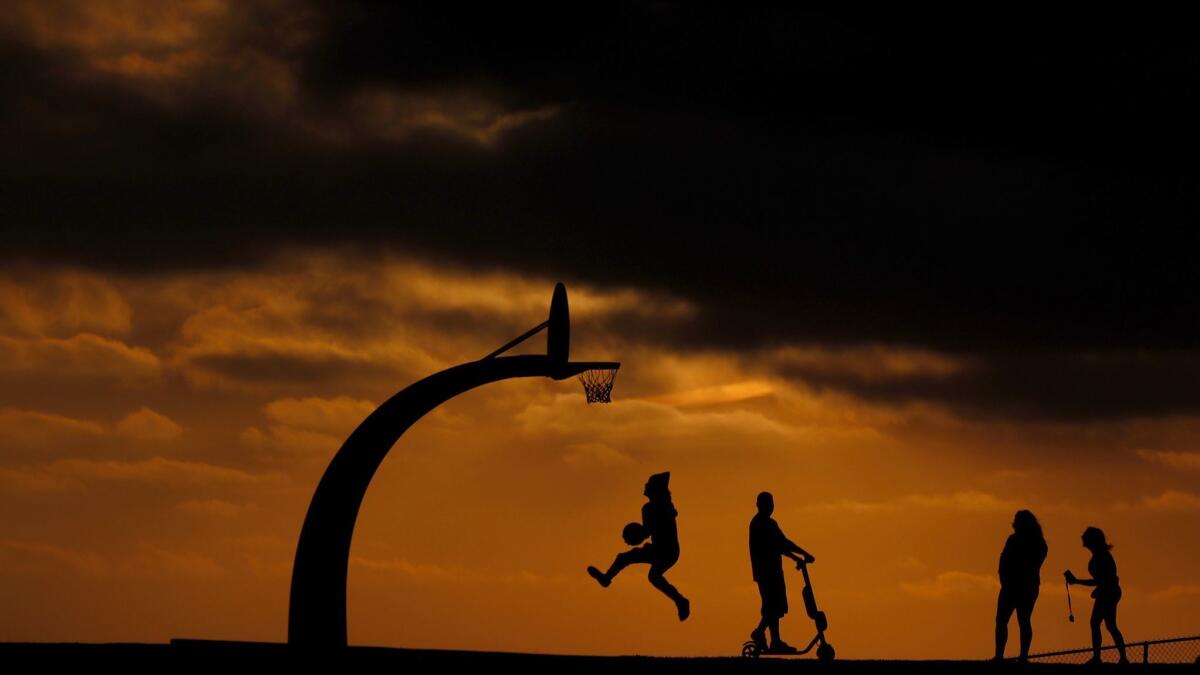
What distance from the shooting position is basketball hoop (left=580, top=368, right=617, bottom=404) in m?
26.4

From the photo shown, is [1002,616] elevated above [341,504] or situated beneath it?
situated beneath

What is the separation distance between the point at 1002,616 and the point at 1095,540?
1927 mm

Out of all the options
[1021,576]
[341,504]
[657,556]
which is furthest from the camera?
[341,504]

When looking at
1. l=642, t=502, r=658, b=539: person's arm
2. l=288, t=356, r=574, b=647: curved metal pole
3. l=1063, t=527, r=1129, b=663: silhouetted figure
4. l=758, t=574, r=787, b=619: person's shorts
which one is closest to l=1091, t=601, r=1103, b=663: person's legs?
l=1063, t=527, r=1129, b=663: silhouetted figure

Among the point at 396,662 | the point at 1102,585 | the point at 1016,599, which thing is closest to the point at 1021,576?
the point at 1016,599

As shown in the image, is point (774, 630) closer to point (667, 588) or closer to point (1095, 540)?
point (667, 588)

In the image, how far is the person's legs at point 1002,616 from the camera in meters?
19.6

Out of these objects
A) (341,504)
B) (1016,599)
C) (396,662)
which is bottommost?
(396,662)

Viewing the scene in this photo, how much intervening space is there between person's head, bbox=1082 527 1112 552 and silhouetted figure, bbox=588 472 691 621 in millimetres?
5002

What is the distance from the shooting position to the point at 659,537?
2078cm

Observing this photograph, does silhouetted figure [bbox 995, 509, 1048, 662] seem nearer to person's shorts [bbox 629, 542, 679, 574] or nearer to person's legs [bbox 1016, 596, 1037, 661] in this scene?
person's legs [bbox 1016, 596, 1037, 661]

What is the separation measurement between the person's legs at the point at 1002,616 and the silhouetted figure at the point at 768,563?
2499mm

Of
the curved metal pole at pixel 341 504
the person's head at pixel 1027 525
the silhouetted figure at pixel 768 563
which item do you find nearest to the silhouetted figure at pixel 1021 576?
the person's head at pixel 1027 525

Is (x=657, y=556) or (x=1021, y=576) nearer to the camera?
(x=1021, y=576)
